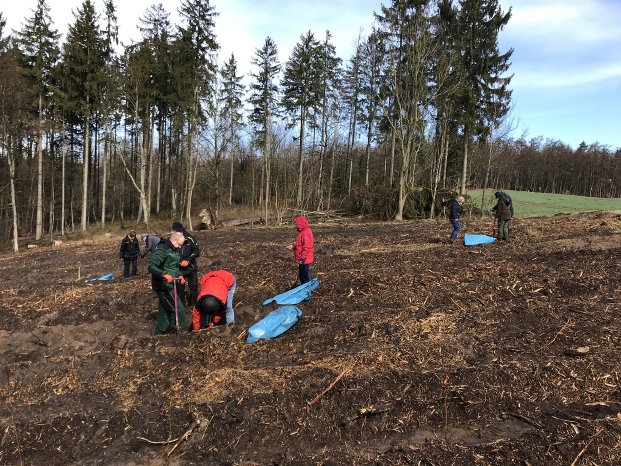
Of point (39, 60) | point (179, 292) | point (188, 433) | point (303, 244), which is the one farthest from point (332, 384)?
point (39, 60)

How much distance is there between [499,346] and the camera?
16.7ft

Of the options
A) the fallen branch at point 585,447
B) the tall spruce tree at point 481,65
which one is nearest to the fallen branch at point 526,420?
the fallen branch at point 585,447

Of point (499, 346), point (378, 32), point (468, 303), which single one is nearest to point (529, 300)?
point (468, 303)

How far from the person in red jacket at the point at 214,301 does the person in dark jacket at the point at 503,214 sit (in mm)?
8234

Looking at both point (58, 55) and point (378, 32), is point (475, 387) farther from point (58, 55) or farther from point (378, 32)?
point (58, 55)

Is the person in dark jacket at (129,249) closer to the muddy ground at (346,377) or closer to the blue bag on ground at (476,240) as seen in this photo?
the muddy ground at (346,377)

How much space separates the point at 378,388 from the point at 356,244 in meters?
9.79

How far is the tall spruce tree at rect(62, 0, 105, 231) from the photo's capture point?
28.0 metres

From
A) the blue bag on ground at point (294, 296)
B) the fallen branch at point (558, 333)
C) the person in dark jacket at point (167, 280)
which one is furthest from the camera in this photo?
the blue bag on ground at point (294, 296)

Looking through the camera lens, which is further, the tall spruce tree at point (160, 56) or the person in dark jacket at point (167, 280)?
the tall spruce tree at point (160, 56)

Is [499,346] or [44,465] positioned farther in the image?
[499,346]

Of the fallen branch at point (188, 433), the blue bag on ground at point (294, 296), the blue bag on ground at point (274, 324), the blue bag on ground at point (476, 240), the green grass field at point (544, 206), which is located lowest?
the fallen branch at point (188, 433)

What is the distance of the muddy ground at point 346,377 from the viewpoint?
360 centimetres

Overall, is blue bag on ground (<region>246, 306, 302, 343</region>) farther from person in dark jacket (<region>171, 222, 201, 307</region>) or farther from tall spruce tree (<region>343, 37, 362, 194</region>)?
tall spruce tree (<region>343, 37, 362, 194</region>)
